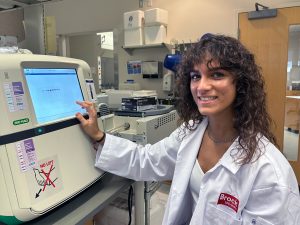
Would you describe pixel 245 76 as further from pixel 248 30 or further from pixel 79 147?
pixel 248 30

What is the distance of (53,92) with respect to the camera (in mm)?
962

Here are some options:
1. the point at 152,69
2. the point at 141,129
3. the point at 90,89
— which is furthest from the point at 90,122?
the point at 152,69

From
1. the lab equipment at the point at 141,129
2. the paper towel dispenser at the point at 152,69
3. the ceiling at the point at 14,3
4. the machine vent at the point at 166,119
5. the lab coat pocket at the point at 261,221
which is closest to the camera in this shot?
the lab coat pocket at the point at 261,221

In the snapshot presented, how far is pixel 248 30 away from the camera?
3.16m

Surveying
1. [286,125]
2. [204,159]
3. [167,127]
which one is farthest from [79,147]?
[286,125]

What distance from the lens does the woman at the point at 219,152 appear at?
2.92 ft

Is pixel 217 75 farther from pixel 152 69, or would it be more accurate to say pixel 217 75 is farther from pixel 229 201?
pixel 152 69

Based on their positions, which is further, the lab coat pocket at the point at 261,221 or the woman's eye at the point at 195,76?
the woman's eye at the point at 195,76

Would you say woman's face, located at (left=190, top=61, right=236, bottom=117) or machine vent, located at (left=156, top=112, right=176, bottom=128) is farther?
machine vent, located at (left=156, top=112, right=176, bottom=128)

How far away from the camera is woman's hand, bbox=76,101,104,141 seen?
106 centimetres

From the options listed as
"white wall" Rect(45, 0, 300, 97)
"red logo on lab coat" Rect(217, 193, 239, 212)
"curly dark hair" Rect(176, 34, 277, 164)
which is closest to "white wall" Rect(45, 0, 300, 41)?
"white wall" Rect(45, 0, 300, 97)

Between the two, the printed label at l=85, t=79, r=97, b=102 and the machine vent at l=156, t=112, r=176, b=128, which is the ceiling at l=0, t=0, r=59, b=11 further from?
the machine vent at l=156, t=112, r=176, b=128

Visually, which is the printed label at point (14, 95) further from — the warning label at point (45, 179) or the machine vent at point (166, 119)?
the machine vent at point (166, 119)

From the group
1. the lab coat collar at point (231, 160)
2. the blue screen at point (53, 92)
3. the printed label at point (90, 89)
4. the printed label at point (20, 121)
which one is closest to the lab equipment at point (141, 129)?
the printed label at point (90, 89)
